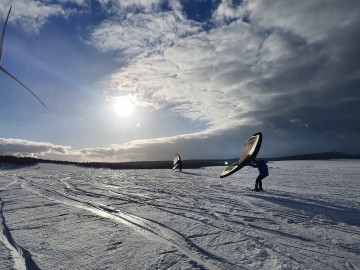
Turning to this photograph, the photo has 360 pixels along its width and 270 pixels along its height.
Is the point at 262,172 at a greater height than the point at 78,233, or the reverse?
the point at 262,172

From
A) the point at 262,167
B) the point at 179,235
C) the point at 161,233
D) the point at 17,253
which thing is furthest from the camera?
the point at 262,167

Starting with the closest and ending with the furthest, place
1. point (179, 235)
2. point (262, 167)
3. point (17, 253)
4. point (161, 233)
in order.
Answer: point (17, 253) → point (179, 235) → point (161, 233) → point (262, 167)

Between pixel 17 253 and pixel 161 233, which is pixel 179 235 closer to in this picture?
pixel 161 233

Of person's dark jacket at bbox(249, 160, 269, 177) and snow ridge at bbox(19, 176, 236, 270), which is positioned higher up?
person's dark jacket at bbox(249, 160, 269, 177)

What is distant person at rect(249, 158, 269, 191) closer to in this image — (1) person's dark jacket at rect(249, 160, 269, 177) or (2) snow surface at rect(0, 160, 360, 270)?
(1) person's dark jacket at rect(249, 160, 269, 177)

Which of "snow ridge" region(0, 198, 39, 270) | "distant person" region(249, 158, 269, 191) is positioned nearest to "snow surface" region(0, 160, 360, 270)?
"snow ridge" region(0, 198, 39, 270)

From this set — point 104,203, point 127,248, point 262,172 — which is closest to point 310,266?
point 127,248

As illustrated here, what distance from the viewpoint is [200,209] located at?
11.1m

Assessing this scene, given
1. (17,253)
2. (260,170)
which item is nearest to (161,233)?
→ (17,253)

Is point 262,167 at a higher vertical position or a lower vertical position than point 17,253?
higher

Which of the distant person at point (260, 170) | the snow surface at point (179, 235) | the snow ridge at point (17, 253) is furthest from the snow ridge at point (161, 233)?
the distant person at point (260, 170)

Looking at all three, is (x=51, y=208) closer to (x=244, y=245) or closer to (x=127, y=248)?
(x=127, y=248)

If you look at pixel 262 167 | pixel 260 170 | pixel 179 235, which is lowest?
pixel 179 235

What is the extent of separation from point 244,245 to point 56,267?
3.85 m
